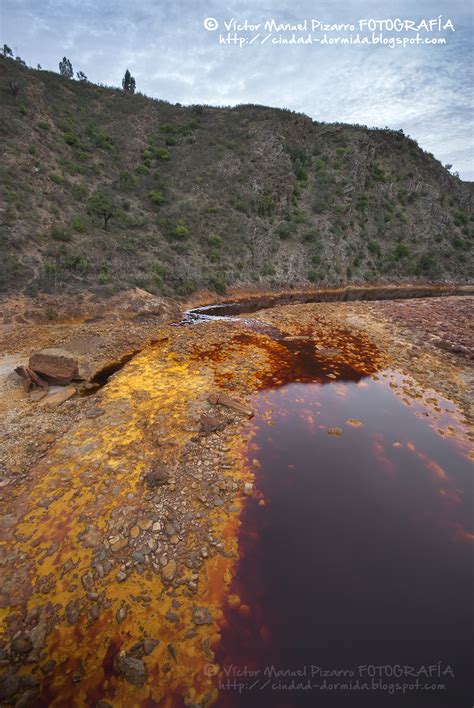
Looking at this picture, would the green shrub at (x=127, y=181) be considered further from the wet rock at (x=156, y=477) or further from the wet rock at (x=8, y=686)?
the wet rock at (x=8, y=686)

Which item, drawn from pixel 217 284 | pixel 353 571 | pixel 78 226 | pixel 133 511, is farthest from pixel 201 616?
pixel 78 226

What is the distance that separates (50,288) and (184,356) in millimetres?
11768

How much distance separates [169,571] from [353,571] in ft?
11.2

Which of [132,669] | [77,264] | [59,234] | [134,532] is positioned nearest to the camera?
[132,669]

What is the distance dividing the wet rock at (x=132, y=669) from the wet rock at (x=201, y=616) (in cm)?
90

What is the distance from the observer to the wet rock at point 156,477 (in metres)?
7.57

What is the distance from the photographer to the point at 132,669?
4.43 m

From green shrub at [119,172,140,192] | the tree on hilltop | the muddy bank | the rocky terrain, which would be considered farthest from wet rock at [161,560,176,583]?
green shrub at [119,172,140,192]

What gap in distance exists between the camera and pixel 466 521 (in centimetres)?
689

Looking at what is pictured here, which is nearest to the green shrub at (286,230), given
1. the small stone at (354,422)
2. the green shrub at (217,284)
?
the green shrub at (217,284)

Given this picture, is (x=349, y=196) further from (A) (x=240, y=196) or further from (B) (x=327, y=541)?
(B) (x=327, y=541)

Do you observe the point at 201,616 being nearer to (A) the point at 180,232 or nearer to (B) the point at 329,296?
(A) the point at 180,232

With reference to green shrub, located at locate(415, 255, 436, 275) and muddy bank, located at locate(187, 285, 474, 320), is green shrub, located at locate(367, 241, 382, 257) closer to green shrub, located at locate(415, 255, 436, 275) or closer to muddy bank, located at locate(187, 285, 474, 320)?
muddy bank, located at locate(187, 285, 474, 320)

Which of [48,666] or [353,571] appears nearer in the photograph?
[48,666]
